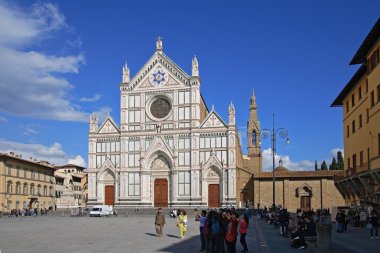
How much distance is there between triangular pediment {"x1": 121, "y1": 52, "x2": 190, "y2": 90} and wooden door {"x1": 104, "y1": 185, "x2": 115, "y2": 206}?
14436mm

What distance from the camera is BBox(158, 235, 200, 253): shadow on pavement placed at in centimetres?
2091

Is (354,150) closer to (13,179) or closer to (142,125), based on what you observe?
(142,125)

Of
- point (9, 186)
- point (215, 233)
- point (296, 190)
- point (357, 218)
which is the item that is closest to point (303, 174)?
point (296, 190)

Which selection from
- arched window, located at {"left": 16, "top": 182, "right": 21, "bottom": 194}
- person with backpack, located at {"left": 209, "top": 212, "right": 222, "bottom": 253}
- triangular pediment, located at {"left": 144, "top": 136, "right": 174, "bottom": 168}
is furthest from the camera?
arched window, located at {"left": 16, "top": 182, "right": 21, "bottom": 194}

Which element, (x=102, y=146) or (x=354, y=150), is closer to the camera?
(x=354, y=150)

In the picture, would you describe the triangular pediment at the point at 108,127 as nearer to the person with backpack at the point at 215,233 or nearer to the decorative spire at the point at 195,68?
the decorative spire at the point at 195,68

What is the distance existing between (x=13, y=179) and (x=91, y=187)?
12230mm

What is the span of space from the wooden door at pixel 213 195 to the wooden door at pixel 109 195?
13923 mm

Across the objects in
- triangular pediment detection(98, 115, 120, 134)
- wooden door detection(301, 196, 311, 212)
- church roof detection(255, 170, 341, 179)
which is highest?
triangular pediment detection(98, 115, 120, 134)

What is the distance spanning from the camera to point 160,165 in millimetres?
69938

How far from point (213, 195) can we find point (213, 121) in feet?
32.7

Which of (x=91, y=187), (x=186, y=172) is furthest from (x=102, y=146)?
(x=186, y=172)

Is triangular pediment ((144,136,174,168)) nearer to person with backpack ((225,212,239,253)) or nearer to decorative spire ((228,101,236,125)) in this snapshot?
decorative spire ((228,101,236,125))

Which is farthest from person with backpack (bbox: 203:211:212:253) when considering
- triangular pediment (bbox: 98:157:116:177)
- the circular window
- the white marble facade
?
triangular pediment (bbox: 98:157:116:177)
